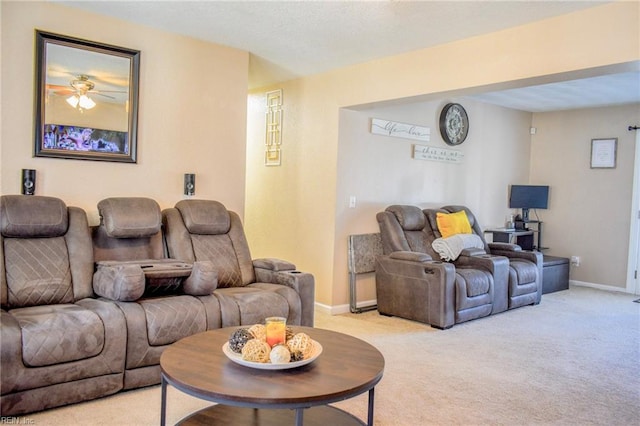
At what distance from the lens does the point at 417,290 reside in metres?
4.55

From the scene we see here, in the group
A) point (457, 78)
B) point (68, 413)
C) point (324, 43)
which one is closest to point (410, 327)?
point (457, 78)

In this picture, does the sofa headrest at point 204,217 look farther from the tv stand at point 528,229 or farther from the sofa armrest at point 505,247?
the tv stand at point 528,229

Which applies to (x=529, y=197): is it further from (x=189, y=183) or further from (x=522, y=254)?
(x=189, y=183)

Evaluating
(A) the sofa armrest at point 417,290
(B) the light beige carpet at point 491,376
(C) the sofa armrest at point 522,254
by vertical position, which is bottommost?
(B) the light beige carpet at point 491,376

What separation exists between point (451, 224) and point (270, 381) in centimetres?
388

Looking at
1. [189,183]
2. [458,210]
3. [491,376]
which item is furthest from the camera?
[458,210]

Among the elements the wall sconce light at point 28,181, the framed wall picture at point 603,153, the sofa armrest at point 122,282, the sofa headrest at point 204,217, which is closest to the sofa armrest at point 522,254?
the framed wall picture at point 603,153

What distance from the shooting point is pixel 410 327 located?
4.46m

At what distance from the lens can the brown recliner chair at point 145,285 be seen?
280cm

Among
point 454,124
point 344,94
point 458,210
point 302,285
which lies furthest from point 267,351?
point 454,124

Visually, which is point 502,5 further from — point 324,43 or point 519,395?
point 519,395

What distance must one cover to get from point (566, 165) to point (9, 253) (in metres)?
6.79

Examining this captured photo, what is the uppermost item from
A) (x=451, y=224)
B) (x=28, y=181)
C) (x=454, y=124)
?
(x=454, y=124)

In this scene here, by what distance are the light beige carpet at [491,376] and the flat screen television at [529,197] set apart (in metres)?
2.02
